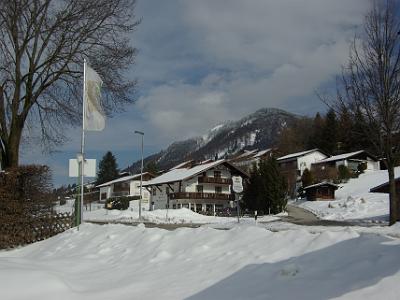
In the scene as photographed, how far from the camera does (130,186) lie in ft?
355

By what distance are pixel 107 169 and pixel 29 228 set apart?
116581 millimetres

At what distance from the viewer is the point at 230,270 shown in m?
8.23

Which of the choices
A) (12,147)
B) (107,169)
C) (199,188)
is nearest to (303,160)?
(199,188)

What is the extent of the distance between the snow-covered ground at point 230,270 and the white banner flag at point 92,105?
669cm

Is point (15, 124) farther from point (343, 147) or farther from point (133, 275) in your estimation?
point (343, 147)

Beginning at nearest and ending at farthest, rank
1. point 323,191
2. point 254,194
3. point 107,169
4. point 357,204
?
1. point 357,204
2. point 254,194
3. point 323,191
4. point 107,169

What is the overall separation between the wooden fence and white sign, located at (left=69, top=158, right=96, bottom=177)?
7.24 ft

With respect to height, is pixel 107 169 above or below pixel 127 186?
above

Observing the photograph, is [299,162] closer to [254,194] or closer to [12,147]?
[254,194]

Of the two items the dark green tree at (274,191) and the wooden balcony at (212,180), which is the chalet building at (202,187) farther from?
the dark green tree at (274,191)

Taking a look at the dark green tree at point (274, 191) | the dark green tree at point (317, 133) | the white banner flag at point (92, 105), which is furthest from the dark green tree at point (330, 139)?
the white banner flag at point (92, 105)

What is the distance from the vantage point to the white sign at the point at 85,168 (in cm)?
1719

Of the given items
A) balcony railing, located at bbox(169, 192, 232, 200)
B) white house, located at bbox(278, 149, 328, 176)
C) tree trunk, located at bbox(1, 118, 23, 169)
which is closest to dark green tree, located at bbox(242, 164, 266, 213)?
balcony railing, located at bbox(169, 192, 232, 200)

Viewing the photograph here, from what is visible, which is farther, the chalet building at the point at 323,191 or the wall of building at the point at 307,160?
Result: the wall of building at the point at 307,160
